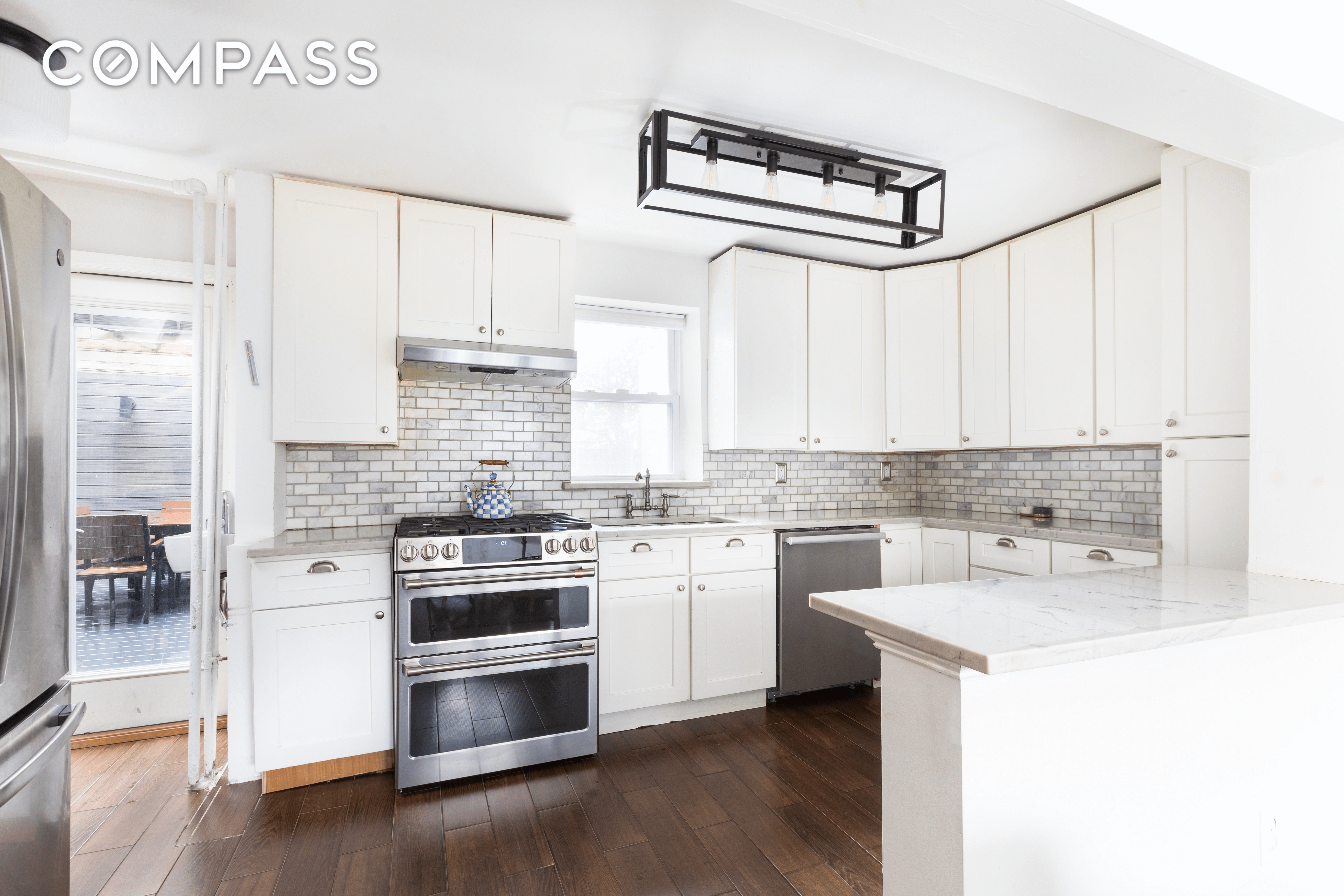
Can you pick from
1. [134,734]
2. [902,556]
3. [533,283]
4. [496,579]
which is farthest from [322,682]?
[902,556]

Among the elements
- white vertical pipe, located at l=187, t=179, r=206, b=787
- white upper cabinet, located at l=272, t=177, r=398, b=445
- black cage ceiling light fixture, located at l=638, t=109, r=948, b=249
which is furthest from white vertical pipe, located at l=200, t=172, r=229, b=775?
black cage ceiling light fixture, located at l=638, t=109, r=948, b=249

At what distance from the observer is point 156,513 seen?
118 inches

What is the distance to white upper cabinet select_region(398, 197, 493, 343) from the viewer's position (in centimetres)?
289

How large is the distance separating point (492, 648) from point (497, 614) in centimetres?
14

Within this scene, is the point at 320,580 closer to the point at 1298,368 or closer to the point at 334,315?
the point at 334,315

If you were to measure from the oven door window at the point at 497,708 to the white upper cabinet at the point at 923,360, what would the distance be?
7.81 ft

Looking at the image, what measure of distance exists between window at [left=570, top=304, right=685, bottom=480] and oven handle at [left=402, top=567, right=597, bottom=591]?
35.8 inches

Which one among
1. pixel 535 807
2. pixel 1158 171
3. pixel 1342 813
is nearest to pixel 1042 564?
pixel 1342 813

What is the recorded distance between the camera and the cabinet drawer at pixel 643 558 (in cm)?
298

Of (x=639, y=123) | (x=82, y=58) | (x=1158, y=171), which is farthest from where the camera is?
(x=1158, y=171)

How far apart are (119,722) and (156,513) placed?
37.7 inches

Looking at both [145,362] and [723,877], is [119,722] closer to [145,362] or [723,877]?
[145,362]

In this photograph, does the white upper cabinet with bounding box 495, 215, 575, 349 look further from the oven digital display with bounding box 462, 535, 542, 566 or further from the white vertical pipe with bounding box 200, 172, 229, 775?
the white vertical pipe with bounding box 200, 172, 229, 775

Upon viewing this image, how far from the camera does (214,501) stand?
8.46ft
